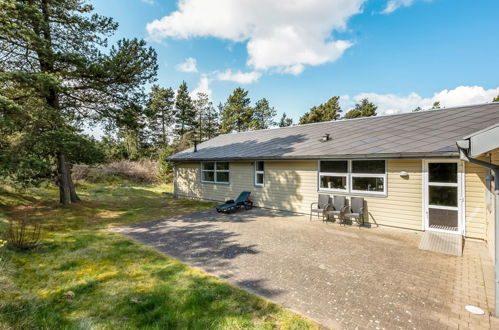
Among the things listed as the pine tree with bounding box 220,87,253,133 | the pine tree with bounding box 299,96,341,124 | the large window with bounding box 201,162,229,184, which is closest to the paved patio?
the large window with bounding box 201,162,229,184

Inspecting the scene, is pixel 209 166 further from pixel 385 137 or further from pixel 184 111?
pixel 184 111

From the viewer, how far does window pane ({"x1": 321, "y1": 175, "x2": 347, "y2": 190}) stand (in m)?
8.27

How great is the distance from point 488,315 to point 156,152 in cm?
3356

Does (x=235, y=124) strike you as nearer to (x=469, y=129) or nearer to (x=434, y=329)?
(x=469, y=129)

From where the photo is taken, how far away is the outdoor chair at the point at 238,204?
9750 millimetres

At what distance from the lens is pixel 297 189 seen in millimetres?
9414

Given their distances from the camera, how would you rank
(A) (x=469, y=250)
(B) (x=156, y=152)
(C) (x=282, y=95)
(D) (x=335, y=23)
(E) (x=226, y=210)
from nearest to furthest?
1. (A) (x=469, y=250)
2. (E) (x=226, y=210)
3. (D) (x=335, y=23)
4. (C) (x=282, y=95)
5. (B) (x=156, y=152)

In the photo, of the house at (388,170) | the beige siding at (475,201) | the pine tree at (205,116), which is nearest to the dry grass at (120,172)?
the pine tree at (205,116)

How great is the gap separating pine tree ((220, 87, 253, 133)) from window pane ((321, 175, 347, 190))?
2493 cm

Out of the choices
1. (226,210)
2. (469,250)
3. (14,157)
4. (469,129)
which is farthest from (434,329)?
(14,157)

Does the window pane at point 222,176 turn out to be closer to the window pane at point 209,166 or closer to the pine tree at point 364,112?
the window pane at point 209,166

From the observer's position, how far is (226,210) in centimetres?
966

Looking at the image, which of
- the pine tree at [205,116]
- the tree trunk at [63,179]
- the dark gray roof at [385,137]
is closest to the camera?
the dark gray roof at [385,137]

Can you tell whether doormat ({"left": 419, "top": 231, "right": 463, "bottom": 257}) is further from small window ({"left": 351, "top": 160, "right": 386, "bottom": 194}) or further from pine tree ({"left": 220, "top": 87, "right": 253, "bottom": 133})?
pine tree ({"left": 220, "top": 87, "right": 253, "bottom": 133})
